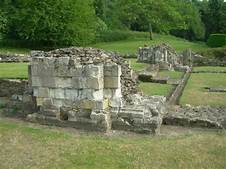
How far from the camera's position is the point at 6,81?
16.8 metres

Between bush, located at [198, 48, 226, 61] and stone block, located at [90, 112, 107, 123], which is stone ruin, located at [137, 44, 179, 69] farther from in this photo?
stone block, located at [90, 112, 107, 123]

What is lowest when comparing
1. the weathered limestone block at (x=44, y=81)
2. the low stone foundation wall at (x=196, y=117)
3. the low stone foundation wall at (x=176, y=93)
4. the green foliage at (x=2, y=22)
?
the low stone foundation wall at (x=176, y=93)

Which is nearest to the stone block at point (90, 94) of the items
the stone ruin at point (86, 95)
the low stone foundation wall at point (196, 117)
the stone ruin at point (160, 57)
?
the stone ruin at point (86, 95)

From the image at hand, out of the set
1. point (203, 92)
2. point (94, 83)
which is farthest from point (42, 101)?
point (203, 92)

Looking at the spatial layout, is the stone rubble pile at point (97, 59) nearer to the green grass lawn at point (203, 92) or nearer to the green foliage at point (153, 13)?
the green grass lawn at point (203, 92)

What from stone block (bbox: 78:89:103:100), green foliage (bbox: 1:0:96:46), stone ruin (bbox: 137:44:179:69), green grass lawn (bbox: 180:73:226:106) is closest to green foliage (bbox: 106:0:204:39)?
green foliage (bbox: 1:0:96:46)

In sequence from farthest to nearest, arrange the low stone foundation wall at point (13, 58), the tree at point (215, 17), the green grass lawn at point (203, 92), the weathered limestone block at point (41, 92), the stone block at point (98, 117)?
the tree at point (215, 17) → the low stone foundation wall at point (13, 58) → the green grass lawn at point (203, 92) → the weathered limestone block at point (41, 92) → the stone block at point (98, 117)

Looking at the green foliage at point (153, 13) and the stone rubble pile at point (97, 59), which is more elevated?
the green foliage at point (153, 13)

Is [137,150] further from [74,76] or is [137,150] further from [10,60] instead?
[10,60]

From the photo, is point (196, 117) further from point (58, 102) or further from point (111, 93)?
point (58, 102)

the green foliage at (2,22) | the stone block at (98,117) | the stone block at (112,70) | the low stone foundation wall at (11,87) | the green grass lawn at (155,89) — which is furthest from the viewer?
the green foliage at (2,22)

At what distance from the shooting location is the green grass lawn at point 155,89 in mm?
19008

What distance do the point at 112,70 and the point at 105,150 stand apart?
273 centimetres

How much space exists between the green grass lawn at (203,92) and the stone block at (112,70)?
197 inches
